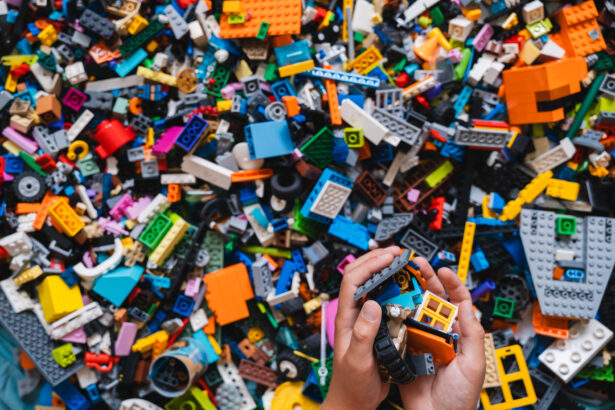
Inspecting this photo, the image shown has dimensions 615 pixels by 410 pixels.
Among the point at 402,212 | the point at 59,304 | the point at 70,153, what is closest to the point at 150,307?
the point at 59,304

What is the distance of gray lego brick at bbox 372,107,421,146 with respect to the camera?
7.24 ft

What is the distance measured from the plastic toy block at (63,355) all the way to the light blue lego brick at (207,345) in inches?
22.1

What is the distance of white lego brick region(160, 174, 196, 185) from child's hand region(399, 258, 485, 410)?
1262 millimetres

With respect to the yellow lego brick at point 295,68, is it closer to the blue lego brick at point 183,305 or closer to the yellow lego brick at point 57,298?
the blue lego brick at point 183,305

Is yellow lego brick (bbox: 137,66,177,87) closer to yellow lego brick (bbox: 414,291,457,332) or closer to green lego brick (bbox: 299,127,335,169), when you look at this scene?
green lego brick (bbox: 299,127,335,169)

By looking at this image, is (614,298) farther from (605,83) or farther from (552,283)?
(605,83)

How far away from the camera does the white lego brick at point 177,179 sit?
2326mm

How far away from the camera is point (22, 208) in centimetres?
230

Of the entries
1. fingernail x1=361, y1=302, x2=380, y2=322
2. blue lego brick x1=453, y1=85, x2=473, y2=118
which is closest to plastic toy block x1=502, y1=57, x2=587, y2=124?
blue lego brick x1=453, y1=85, x2=473, y2=118

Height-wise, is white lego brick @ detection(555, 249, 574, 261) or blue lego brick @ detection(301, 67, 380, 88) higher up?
blue lego brick @ detection(301, 67, 380, 88)

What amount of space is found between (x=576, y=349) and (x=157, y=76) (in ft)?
7.63

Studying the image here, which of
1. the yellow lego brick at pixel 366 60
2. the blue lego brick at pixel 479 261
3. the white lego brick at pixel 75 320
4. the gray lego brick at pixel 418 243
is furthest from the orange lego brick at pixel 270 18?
the white lego brick at pixel 75 320

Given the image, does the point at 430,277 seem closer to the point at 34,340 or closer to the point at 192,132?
the point at 192,132

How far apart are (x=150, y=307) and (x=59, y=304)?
15.8 inches
